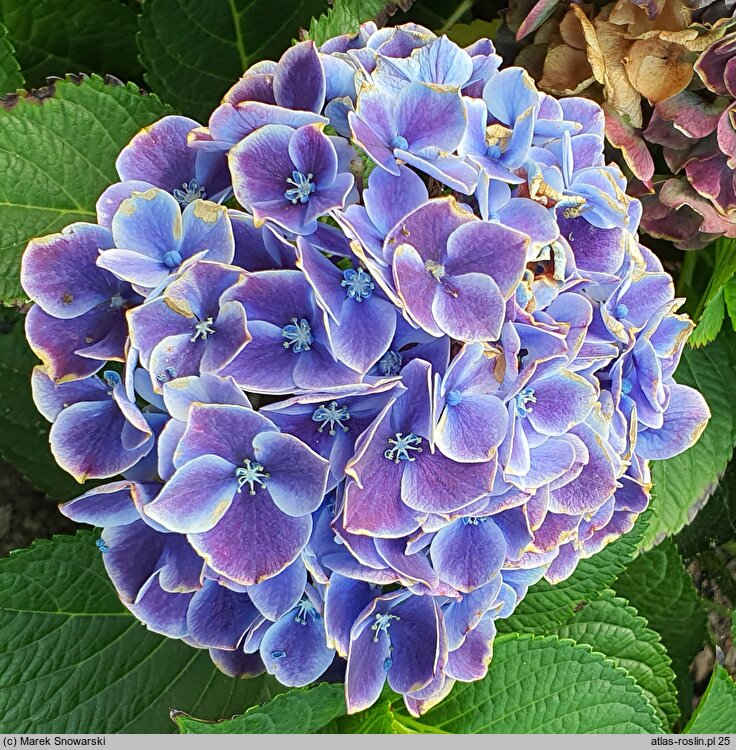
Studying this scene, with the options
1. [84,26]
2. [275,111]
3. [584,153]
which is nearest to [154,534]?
[275,111]

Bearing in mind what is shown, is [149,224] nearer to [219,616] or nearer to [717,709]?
[219,616]

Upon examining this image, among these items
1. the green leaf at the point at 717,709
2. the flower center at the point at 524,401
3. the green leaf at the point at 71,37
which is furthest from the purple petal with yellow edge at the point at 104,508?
the green leaf at the point at 717,709

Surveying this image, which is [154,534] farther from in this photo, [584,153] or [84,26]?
[84,26]

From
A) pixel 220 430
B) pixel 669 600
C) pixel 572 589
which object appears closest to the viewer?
pixel 220 430

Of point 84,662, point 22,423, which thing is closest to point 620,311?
point 84,662

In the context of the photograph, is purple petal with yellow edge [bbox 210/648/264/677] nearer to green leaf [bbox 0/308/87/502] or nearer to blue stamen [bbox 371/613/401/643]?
blue stamen [bbox 371/613/401/643]

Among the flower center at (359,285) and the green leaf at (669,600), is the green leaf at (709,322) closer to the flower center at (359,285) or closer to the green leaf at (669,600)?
the green leaf at (669,600)

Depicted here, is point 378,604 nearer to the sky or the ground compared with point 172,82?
nearer to the ground
